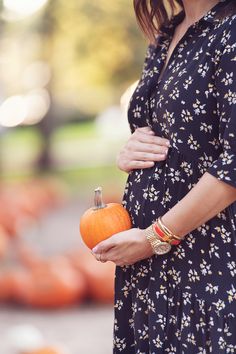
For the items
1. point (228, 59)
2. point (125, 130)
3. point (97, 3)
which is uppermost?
point (125, 130)

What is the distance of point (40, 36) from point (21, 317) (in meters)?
6.81

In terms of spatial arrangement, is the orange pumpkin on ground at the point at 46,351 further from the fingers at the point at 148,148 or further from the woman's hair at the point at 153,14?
the woman's hair at the point at 153,14

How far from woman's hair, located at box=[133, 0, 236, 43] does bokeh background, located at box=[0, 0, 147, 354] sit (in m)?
1.87

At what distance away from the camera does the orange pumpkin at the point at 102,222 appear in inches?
86.3

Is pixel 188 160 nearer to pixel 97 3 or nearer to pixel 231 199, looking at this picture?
pixel 231 199

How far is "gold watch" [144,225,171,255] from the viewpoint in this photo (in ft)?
6.85

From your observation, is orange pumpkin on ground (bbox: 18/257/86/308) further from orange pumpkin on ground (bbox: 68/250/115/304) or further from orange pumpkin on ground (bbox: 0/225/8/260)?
orange pumpkin on ground (bbox: 0/225/8/260)

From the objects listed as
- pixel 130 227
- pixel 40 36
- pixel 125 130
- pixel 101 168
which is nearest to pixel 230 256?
pixel 130 227

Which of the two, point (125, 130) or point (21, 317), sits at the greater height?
point (125, 130)

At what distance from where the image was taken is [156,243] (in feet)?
6.86


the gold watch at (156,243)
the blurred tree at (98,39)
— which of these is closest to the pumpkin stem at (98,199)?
the gold watch at (156,243)

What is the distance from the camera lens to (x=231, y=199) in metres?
1.98

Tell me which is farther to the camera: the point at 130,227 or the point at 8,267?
the point at 8,267

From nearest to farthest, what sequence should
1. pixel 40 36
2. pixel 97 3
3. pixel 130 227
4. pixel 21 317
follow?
pixel 130 227, pixel 21 317, pixel 97 3, pixel 40 36
